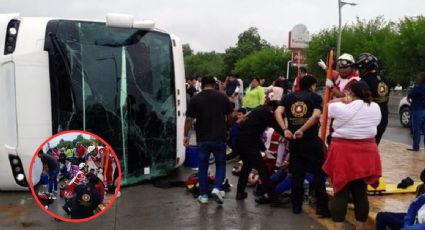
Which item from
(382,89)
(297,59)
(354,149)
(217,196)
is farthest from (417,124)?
(354,149)

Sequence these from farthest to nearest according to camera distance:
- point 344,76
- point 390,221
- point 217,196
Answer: point 217,196
point 344,76
point 390,221

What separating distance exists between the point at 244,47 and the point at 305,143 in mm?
79377

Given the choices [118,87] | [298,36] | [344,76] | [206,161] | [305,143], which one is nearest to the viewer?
[305,143]

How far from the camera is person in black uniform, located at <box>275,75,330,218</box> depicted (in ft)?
18.6

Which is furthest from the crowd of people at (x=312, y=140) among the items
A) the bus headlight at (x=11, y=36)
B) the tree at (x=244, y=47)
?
the tree at (x=244, y=47)

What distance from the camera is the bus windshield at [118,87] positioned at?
6.37 meters

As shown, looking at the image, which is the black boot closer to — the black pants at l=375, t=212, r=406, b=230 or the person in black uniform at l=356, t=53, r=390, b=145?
the person in black uniform at l=356, t=53, r=390, b=145

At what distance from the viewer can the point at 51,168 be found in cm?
486

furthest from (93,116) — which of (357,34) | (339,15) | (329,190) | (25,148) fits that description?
(357,34)

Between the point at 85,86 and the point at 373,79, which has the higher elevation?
the point at 373,79

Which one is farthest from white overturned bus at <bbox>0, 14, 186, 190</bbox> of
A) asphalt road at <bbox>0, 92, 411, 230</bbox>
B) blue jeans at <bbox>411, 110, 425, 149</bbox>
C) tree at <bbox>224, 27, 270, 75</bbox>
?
tree at <bbox>224, 27, 270, 75</bbox>

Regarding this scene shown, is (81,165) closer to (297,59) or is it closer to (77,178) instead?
(77,178)

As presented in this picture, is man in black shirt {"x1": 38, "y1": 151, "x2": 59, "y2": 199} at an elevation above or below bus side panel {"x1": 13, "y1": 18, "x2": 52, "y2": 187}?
below

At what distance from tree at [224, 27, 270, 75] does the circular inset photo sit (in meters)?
73.7
